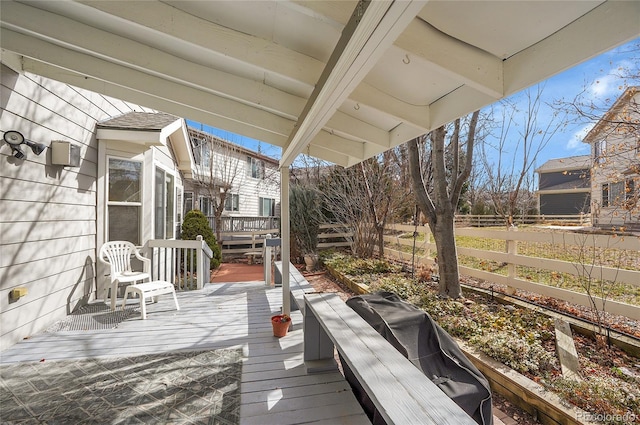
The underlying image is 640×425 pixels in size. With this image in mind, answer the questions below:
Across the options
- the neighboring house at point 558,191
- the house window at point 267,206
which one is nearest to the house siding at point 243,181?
the house window at point 267,206

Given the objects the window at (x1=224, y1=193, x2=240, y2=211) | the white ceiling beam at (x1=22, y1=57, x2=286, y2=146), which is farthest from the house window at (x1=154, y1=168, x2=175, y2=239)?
the window at (x1=224, y1=193, x2=240, y2=211)

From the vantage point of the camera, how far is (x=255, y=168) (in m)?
15.2

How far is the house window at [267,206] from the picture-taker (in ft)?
51.9

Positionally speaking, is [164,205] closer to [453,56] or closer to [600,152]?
[453,56]

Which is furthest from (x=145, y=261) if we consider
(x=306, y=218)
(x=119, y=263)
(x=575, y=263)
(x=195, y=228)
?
(x=575, y=263)

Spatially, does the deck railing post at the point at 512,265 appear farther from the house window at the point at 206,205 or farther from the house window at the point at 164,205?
the house window at the point at 206,205

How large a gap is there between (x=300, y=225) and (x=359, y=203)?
2286mm

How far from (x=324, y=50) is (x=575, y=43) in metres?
1.32

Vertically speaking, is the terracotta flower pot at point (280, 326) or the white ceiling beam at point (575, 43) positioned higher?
the white ceiling beam at point (575, 43)

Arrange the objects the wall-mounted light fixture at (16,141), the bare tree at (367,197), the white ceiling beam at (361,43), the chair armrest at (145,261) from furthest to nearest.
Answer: the bare tree at (367,197) < the chair armrest at (145,261) < the wall-mounted light fixture at (16,141) < the white ceiling beam at (361,43)

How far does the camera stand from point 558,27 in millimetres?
1374

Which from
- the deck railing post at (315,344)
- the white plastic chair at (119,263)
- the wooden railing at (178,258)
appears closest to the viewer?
the deck railing post at (315,344)

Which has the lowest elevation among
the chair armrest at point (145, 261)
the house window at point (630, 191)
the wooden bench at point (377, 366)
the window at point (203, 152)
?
the wooden bench at point (377, 366)

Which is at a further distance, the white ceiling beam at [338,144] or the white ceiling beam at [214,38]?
the white ceiling beam at [338,144]
